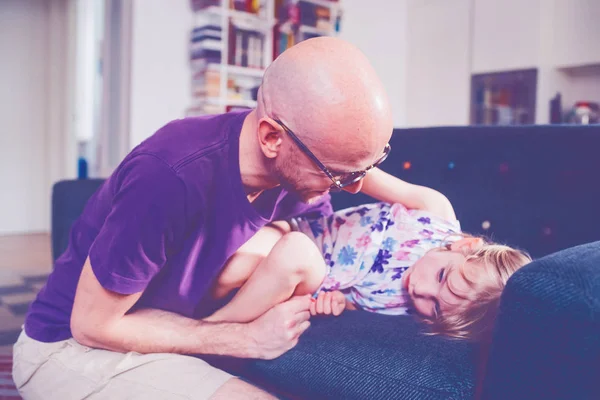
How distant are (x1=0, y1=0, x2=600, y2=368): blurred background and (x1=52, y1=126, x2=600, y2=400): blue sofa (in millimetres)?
1912

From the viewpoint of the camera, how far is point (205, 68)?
4137mm

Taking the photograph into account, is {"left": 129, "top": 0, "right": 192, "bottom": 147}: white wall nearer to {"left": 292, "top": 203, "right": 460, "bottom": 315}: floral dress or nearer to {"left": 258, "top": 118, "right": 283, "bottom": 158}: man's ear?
{"left": 292, "top": 203, "right": 460, "bottom": 315}: floral dress

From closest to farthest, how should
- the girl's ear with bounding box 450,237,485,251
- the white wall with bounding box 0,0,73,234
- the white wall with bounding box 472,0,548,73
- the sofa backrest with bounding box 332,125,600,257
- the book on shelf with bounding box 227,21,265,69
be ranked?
the girl's ear with bounding box 450,237,485,251 → the sofa backrest with bounding box 332,125,600,257 → the book on shelf with bounding box 227,21,265,69 → the white wall with bounding box 472,0,548,73 → the white wall with bounding box 0,0,73,234

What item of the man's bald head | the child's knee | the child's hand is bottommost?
the child's hand

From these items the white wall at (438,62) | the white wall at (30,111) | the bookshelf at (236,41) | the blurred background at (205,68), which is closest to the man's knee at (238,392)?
the blurred background at (205,68)

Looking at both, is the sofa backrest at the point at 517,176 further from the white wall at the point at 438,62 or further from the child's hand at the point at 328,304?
the white wall at the point at 438,62

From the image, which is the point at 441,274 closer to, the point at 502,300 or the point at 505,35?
the point at 502,300

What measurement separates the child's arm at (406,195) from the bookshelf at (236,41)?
2.67 m

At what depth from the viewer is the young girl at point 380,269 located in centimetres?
130

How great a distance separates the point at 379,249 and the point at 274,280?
43cm

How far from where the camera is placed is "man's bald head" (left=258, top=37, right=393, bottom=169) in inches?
38.8

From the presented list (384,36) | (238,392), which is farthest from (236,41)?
(238,392)

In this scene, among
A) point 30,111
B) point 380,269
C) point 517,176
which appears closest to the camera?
point 380,269

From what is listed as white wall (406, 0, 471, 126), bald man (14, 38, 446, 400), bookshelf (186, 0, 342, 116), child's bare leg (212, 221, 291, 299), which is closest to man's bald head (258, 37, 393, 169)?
bald man (14, 38, 446, 400)
